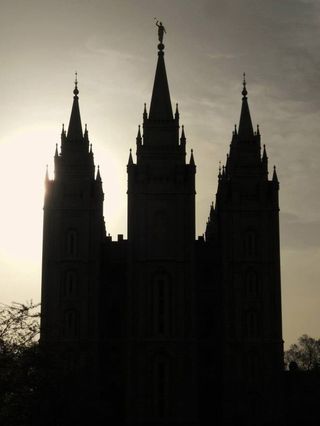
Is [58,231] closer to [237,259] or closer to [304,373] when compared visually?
[237,259]

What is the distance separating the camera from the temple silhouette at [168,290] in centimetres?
8575

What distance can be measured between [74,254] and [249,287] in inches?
599

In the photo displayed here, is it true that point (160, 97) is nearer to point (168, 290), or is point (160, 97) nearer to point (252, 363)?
point (168, 290)

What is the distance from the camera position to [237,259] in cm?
8838

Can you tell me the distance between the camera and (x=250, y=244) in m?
88.8

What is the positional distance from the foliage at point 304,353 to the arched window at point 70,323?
232ft

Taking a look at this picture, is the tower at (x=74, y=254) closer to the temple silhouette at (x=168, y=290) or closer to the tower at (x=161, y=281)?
the temple silhouette at (x=168, y=290)

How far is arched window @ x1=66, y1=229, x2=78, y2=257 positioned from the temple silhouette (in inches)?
3.4

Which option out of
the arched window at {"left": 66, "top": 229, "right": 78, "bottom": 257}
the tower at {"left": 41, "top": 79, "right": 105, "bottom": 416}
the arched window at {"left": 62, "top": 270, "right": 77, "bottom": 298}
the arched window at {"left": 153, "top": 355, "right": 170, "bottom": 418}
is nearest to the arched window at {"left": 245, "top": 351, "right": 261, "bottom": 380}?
the arched window at {"left": 153, "top": 355, "right": 170, "bottom": 418}

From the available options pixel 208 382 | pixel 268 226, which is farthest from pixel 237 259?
pixel 208 382

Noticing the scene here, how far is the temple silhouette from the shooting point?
85750mm

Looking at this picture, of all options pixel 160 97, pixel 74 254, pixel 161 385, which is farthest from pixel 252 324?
pixel 160 97

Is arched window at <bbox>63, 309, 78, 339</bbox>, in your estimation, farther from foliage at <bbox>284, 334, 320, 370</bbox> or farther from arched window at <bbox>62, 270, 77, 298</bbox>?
foliage at <bbox>284, 334, 320, 370</bbox>

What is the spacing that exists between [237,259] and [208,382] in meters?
10.8
